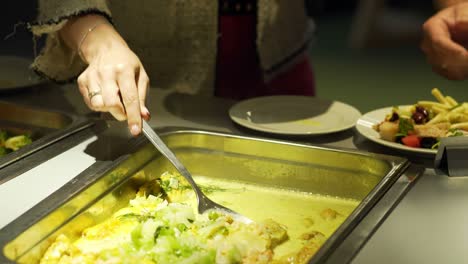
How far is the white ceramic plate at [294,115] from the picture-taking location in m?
1.63

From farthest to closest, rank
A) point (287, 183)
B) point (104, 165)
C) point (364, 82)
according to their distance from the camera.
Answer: point (364, 82), point (287, 183), point (104, 165)

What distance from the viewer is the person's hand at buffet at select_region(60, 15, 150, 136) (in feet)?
4.36

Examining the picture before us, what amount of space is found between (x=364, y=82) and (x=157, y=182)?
3.85 metres

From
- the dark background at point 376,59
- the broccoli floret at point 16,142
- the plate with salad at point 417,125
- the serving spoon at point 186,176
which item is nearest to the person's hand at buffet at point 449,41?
the plate with salad at point 417,125

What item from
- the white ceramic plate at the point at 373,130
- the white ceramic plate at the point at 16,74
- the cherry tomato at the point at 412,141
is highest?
the cherry tomato at the point at 412,141

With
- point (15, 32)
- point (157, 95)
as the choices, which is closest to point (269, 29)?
point (157, 95)

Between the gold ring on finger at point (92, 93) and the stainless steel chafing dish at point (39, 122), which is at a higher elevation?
the gold ring on finger at point (92, 93)

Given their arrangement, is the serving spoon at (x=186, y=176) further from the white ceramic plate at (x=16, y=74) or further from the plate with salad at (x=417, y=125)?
the white ceramic plate at (x=16, y=74)

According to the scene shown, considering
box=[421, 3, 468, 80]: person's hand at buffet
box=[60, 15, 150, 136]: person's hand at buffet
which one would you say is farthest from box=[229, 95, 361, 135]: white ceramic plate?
box=[60, 15, 150, 136]: person's hand at buffet

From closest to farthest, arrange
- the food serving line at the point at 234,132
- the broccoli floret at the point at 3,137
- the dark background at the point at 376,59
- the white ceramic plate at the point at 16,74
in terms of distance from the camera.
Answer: the food serving line at the point at 234,132
the broccoli floret at the point at 3,137
the white ceramic plate at the point at 16,74
the dark background at the point at 376,59

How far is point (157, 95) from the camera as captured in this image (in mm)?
1939

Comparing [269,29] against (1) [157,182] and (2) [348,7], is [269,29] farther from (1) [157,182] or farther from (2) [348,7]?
(2) [348,7]

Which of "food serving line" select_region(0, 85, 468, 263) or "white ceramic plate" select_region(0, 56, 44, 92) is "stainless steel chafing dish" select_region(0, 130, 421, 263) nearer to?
"food serving line" select_region(0, 85, 468, 263)

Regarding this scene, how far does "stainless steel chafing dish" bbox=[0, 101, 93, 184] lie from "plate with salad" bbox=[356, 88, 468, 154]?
0.70 metres
